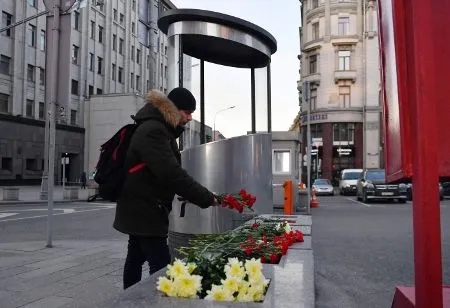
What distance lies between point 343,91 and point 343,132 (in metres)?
Result: 4.16

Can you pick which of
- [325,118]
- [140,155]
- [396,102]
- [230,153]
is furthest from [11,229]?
[325,118]

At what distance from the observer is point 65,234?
1108 cm

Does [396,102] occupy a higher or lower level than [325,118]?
lower

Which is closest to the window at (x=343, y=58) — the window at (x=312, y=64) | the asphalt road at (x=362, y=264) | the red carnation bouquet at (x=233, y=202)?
the window at (x=312, y=64)

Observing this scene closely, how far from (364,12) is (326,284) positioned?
4960cm

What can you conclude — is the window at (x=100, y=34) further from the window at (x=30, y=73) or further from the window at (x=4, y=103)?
the window at (x=4, y=103)

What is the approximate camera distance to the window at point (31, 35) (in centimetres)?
4372

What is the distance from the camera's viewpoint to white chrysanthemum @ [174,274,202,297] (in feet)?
8.16

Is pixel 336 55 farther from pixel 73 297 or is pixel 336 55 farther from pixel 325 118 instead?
pixel 73 297

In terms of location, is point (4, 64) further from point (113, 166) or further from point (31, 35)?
point (113, 166)

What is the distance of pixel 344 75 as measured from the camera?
5212 centimetres

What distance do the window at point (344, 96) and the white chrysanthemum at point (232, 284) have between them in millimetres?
51466

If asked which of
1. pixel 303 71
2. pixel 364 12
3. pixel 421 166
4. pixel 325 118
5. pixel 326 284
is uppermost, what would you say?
pixel 364 12

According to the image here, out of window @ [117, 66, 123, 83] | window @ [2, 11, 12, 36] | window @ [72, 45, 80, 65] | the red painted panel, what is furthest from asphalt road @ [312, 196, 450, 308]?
window @ [117, 66, 123, 83]
